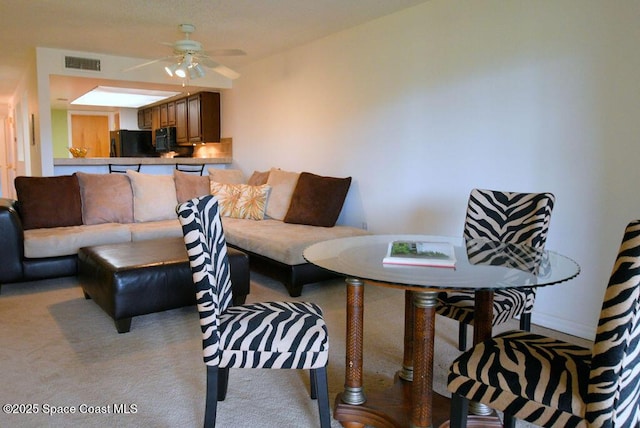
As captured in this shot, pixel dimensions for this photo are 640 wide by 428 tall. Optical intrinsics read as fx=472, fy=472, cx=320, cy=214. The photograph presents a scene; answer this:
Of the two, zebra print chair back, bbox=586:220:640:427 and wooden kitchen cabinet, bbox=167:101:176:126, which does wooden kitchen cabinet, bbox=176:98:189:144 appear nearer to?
wooden kitchen cabinet, bbox=167:101:176:126

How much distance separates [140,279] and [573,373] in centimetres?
238

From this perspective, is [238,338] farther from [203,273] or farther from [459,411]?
[459,411]

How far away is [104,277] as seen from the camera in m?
2.94

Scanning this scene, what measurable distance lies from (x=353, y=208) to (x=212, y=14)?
2.18 meters

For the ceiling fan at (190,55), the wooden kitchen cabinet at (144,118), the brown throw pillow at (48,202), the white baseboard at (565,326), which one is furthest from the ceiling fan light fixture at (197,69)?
the wooden kitchen cabinet at (144,118)

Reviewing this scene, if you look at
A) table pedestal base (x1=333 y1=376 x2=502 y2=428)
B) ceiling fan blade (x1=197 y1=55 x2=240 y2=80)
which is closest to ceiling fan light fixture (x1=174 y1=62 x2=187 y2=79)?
ceiling fan blade (x1=197 y1=55 x2=240 y2=80)

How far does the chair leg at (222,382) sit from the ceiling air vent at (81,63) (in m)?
4.81

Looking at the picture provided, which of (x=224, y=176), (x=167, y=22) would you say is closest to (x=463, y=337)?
(x=167, y=22)

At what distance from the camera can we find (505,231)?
2.52 meters

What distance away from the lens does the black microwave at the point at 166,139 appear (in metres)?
7.72

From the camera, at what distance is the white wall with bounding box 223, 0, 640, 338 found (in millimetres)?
2770

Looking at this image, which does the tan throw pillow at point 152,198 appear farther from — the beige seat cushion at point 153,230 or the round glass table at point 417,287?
the round glass table at point 417,287

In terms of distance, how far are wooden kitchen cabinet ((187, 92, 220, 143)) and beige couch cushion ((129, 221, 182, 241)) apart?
253 centimetres

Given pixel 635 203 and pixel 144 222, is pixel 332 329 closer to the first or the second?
pixel 635 203
